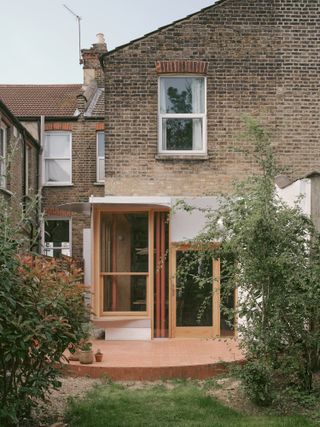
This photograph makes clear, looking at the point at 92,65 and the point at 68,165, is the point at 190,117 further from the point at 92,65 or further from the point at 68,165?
the point at 92,65

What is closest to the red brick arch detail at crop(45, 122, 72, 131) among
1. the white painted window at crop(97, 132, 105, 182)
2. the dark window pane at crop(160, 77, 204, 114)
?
the white painted window at crop(97, 132, 105, 182)

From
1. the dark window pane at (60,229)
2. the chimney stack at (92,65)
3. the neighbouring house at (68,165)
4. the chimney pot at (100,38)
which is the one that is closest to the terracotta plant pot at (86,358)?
the neighbouring house at (68,165)

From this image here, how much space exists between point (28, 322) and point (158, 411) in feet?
9.08

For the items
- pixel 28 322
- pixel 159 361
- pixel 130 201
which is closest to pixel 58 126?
pixel 130 201

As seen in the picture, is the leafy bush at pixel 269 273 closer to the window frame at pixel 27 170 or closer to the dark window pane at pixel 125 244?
the dark window pane at pixel 125 244

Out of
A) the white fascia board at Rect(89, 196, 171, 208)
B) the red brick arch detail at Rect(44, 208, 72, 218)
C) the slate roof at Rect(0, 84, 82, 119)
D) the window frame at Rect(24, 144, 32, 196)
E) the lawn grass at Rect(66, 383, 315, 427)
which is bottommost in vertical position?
the lawn grass at Rect(66, 383, 315, 427)

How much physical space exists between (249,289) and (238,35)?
828 cm

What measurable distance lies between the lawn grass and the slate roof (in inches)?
665

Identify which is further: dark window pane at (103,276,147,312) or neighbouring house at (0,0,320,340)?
neighbouring house at (0,0,320,340)

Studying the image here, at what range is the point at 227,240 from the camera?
8711mm

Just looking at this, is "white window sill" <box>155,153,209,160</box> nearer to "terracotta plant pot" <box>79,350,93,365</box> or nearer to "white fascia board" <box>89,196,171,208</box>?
"white fascia board" <box>89,196,171,208</box>

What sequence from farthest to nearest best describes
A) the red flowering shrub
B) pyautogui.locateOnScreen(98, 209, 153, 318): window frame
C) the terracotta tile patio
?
pyautogui.locateOnScreen(98, 209, 153, 318): window frame → the terracotta tile patio → the red flowering shrub

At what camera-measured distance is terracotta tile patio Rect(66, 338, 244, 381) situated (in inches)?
419

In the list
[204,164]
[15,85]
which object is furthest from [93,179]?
[204,164]
